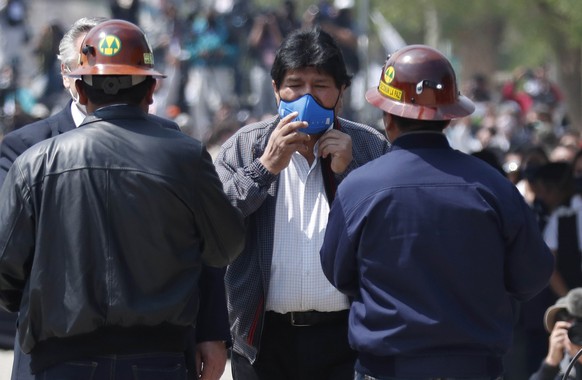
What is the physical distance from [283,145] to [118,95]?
2.82ft

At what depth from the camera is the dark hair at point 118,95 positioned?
4387mm

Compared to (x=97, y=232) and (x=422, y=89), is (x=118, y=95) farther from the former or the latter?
(x=422, y=89)

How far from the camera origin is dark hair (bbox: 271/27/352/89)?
5.21 meters

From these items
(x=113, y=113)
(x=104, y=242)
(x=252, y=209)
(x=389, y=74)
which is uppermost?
(x=389, y=74)

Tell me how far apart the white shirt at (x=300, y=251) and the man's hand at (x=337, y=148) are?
111 mm

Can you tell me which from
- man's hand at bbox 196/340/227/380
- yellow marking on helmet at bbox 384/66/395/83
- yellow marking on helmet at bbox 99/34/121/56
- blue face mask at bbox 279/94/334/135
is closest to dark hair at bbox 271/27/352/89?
blue face mask at bbox 279/94/334/135

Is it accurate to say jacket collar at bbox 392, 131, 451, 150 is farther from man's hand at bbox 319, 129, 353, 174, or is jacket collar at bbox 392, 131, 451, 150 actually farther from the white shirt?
the white shirt

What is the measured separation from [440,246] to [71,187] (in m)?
1.23

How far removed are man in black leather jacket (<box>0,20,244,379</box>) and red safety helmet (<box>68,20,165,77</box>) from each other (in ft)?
0.04

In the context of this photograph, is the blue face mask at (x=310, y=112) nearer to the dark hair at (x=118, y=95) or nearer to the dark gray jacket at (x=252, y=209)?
the dark gray jacket at (x=252, y=209)

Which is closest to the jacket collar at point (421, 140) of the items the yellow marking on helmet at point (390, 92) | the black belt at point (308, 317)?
the yellow marking on helmet at point (390, 92)

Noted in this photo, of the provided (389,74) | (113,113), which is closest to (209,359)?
(113,113)

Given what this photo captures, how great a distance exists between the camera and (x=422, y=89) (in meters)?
4.34

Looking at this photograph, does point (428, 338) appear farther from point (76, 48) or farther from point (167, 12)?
point (167, 12)
